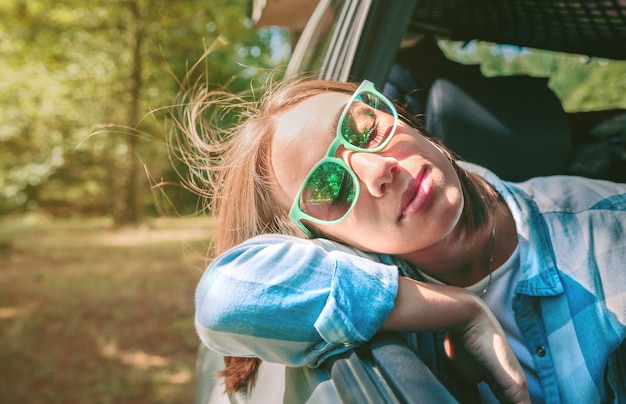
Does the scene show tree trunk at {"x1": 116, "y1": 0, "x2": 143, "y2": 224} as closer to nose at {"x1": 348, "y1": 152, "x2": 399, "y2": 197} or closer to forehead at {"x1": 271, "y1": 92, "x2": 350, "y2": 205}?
forehead at {"x1": 271, "y1": 92, "x2": 350, "y2": 205}

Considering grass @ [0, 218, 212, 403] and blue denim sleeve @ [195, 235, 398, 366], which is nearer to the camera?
blue denim sleeve @ [195, 235, 398, 366]

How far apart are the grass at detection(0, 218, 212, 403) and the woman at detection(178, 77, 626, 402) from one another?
1.07 metres

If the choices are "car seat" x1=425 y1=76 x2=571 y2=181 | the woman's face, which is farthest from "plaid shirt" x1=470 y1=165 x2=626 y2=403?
"car seat" x1=425 y1=76 x2=571 y2=181

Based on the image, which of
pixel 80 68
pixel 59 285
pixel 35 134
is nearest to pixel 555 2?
pixel 59 285

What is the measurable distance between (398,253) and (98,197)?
10.9 m

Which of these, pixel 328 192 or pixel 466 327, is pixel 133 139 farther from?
pixel 466 327

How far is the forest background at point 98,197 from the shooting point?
4.52 metres

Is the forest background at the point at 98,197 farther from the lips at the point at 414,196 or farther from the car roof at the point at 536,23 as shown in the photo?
the lips at the point at 414,196

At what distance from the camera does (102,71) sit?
909 centimetres

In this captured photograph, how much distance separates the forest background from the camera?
14.8 feet

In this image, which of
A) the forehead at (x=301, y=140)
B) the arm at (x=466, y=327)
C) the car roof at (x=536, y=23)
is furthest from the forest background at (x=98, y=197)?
the arm at (x=466, y=327)

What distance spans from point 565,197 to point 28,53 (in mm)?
8983

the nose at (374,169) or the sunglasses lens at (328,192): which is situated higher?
the nose at (374,169)

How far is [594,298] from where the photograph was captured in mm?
1335
